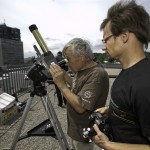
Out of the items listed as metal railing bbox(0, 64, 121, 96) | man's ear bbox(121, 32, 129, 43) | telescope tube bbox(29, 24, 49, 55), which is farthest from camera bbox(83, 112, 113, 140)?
metal railing bbox(0, 64, 121, 96)

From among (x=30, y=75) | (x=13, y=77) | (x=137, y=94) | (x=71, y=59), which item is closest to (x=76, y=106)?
(x=71, y=59)

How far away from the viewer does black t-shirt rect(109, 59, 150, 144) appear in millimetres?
1339

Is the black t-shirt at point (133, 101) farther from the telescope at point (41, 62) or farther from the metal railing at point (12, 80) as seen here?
the metal railing at point (12, 80)

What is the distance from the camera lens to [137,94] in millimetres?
1347

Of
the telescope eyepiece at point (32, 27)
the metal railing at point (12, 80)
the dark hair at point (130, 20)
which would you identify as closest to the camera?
the dark hair at point (130, 20)

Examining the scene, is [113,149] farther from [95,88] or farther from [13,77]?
[13,77]

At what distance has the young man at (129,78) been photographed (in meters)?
1.36

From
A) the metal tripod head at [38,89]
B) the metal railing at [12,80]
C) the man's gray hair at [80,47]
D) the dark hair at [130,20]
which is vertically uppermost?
the dark hair at [130,20]

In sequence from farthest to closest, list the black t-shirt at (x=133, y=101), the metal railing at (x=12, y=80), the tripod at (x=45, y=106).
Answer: the metal railing at (x=12, y=80), the tripod at (x=45, y=106), the black t-shirt at (x=133, y=101)

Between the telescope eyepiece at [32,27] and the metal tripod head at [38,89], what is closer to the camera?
the telescope eyepiece at [32,27]

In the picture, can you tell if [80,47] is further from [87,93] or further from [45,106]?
[45,106]

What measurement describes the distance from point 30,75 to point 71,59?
492 mm

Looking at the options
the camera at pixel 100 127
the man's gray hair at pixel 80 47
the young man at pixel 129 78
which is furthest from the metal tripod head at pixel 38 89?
the young man at pixel 129 78

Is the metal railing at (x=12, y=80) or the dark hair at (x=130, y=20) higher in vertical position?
the dark hair at (x=130, y=20)
